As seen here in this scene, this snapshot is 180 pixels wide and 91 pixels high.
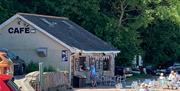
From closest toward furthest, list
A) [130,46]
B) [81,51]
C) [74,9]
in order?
[81,51] < [74,9] < [130,46]

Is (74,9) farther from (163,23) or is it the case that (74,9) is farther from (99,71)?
(163,23)

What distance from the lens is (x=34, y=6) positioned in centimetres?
5356

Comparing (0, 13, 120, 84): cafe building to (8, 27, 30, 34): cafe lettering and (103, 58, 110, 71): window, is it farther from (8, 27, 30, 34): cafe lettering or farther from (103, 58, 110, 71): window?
(103, 58, 110, 71): window

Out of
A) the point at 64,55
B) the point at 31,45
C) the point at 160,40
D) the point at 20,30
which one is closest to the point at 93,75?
the point at 64,55

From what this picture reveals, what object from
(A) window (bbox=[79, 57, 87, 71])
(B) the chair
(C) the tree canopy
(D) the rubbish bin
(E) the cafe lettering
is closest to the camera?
(D) the rubbish bin

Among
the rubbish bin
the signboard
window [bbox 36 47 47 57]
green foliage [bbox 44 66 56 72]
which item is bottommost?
the rubbish bin

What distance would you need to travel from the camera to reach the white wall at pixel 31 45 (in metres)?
41.5

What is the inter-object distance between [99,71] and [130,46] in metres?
11.4

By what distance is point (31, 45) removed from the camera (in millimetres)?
42125

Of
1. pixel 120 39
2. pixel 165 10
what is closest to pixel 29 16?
pixel 120 39

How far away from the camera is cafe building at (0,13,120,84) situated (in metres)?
41.2

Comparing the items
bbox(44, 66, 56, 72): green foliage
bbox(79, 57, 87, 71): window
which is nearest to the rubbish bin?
bbox(44, 66, 56, 72): green foliage

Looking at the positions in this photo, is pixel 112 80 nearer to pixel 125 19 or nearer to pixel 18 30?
pixel 18 30

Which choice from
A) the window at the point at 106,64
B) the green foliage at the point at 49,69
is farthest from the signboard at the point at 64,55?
the window at the point at 106,64
